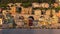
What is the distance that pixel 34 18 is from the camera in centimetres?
467

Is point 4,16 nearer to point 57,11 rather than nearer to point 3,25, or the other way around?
point 3,25

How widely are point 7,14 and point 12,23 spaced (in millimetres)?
164

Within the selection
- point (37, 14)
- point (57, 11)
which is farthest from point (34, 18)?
point (57, 11)

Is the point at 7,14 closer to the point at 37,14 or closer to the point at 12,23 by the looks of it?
the point at 12,23

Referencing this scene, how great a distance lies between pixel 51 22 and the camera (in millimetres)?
4676

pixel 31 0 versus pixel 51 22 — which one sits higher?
pixel 31 0

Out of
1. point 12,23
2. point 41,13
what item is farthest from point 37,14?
point 12,23

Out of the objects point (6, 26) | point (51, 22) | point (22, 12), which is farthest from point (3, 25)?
point (51, 22)

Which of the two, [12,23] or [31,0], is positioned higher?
[31,0]

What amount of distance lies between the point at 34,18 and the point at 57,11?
367 mm

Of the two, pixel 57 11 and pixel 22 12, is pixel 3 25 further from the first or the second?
pixel 57 11

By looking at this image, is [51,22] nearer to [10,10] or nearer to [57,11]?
[57,11]

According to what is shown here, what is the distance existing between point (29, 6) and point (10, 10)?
301 mm

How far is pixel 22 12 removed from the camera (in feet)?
15.5
